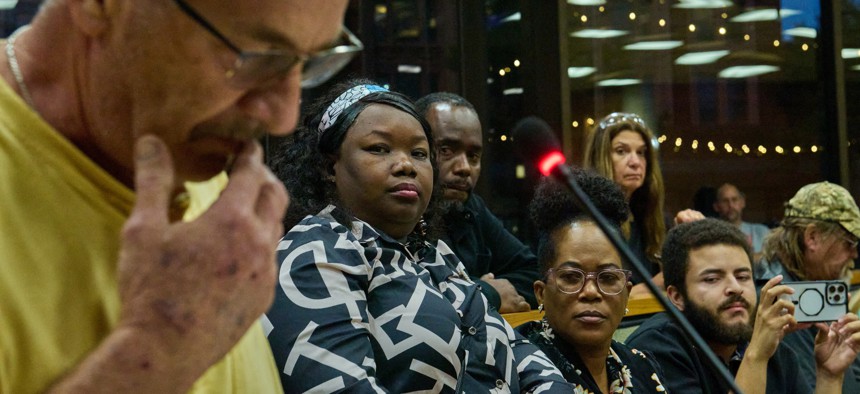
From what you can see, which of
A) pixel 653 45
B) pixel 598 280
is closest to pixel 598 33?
pixel 653 45

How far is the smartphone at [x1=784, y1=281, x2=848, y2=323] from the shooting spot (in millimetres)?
2951

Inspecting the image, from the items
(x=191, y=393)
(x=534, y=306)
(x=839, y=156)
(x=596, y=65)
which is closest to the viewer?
(x=191, y=393)

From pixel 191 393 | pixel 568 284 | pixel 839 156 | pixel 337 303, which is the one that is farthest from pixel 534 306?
pixel 839 156

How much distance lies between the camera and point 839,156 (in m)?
6.14

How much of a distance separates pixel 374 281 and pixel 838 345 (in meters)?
1.62

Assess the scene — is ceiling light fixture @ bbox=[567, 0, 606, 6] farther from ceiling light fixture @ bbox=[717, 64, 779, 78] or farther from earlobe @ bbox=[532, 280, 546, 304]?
earlobe @ bbox=[532, 280, 546, 304]

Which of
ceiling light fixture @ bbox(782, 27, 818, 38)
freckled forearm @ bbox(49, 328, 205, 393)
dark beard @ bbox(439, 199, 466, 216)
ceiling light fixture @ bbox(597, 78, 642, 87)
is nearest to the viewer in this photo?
freckled forearm @ bbox(49, 328, 205, 393)

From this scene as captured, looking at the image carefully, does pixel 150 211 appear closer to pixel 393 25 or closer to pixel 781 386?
pixel 781 386

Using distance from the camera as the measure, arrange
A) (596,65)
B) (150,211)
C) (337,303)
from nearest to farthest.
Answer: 1. (150,211)
2. (337,303)
3. (596,65)

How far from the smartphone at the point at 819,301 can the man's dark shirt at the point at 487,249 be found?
70cm

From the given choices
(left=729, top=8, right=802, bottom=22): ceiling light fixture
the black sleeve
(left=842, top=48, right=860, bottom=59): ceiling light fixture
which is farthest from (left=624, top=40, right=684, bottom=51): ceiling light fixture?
the black sleeve

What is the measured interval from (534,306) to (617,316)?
675 millimetres

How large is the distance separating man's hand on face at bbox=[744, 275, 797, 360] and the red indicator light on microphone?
185cm

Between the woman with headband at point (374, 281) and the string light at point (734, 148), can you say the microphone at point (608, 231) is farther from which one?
the string light at point (734, 148)
